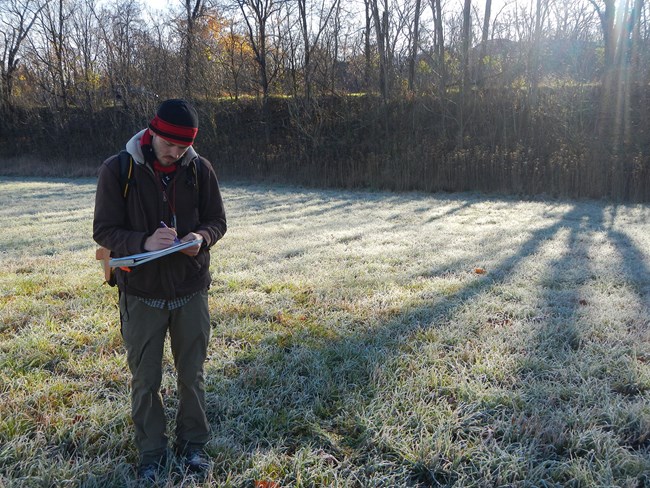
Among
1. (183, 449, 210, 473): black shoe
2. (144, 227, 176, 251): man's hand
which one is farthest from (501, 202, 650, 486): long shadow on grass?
(144, 227, 176, 251): man's hand

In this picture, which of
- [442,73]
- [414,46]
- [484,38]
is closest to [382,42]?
[414,46]

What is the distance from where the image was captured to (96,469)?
7.55 ft

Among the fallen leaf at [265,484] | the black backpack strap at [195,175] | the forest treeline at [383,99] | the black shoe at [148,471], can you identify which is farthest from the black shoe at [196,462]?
the forest treeline at [383,99]

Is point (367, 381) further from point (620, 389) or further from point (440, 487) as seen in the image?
point (620, 389)

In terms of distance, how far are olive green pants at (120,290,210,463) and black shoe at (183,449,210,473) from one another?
0.03m

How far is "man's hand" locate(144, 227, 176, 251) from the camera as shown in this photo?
6.61 ft

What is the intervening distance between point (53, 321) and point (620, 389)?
425cm

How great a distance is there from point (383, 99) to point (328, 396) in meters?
17.9

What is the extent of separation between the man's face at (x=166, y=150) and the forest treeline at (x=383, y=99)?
44.6 ft

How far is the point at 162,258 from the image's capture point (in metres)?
2.14

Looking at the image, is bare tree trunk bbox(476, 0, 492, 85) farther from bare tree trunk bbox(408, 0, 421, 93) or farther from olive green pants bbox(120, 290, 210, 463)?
olive green pants bbox(120, 290, 210, 463)

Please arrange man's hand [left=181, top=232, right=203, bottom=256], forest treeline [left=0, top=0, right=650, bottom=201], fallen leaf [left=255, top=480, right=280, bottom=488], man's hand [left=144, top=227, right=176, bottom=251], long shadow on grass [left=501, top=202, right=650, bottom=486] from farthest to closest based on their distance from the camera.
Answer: forest treeline [left=0, top=0, right=650, bottom=201] → long shadow on grass [left=501, top=202, right=650, bottom=486] → fallen leaf [left=255, top=480, right=280, bottom=488] → man's hand [left=181, top=232, right=203, bottom=256] → man's hand [left=144, top=227, right=176, bottom=251]

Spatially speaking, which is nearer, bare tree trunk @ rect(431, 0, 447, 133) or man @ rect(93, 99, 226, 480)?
man @ rect(93, 99, 226, 480)

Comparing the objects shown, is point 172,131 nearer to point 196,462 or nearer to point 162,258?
point 162,258
